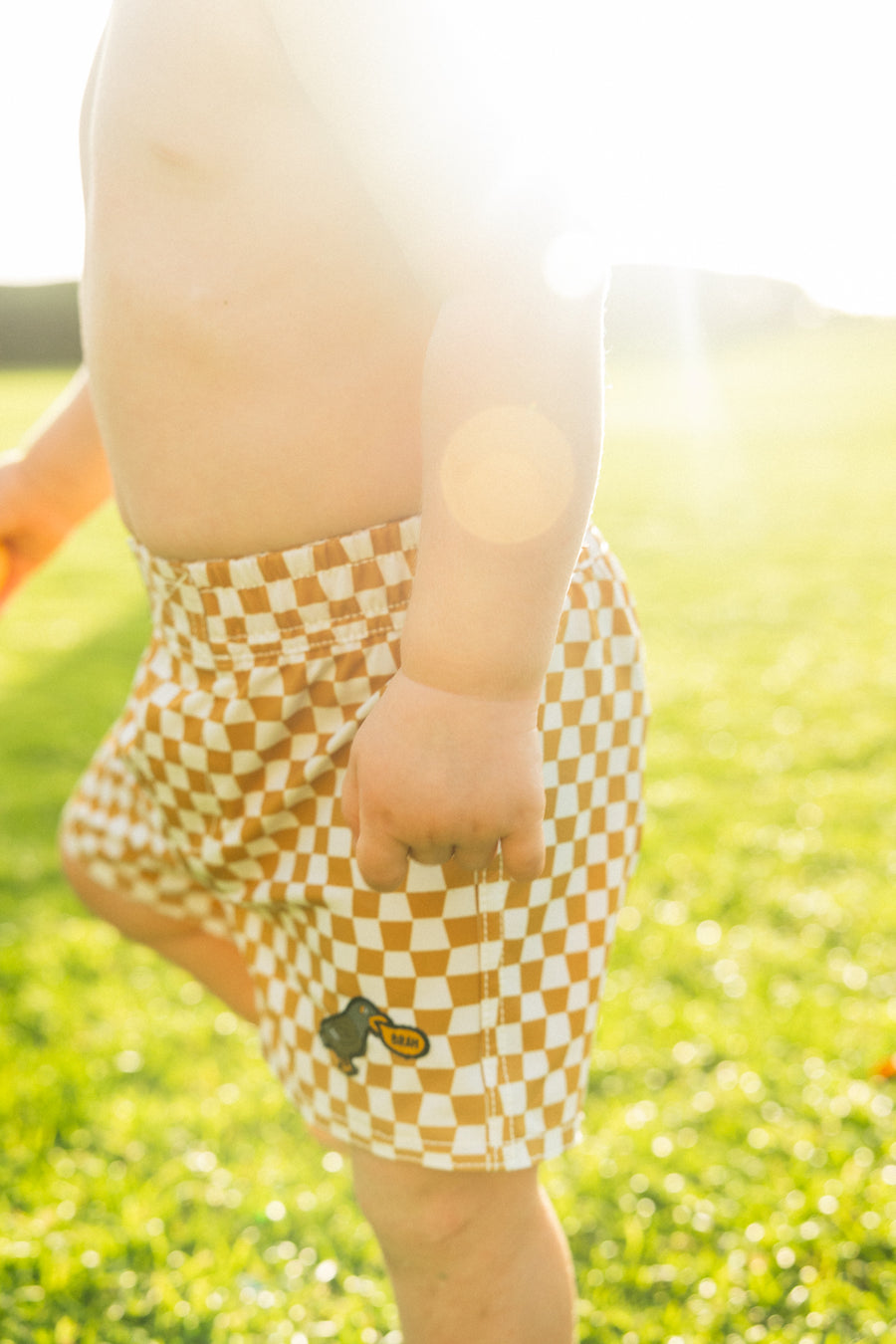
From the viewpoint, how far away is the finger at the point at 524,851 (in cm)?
87

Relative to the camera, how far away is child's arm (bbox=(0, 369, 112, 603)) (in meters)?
1.40

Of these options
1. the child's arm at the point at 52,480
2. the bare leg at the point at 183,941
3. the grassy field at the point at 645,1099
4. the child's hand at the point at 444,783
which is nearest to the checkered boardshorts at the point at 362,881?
the child's hand at the point at 444,783

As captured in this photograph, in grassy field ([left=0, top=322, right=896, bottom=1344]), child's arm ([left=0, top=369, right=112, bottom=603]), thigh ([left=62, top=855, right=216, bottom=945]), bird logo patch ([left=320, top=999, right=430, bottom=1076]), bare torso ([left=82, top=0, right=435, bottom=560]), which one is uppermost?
bare torso ([left=82, top=0, right=435, bottom=560])

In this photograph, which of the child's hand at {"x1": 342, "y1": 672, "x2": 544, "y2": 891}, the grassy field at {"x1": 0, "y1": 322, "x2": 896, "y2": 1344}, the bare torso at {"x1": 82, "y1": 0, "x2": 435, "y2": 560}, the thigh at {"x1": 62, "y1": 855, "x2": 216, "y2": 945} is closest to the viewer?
the child's hand at {"x1": 342, "y1": 672, "x2": 544, "y2": 891}

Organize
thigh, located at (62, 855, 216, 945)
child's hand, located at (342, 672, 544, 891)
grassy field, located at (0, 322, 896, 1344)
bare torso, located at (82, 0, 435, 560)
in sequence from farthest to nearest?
grassy field, located at (0, 322, 896, 1344)
thigh, located at (62, 855, 216, 945)
bare torso, located at (82, 0, 435, 560)
child's hand, located at (342, 672, 544, 891)

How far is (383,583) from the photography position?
1.00 meters

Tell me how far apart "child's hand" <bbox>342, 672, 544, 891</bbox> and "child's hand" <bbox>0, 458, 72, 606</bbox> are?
0.73 m

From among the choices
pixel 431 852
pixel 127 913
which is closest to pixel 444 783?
pixel 431 852

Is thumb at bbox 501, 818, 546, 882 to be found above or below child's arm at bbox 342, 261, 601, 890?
below

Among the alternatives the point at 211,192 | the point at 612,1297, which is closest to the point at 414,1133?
the point at 612,1297

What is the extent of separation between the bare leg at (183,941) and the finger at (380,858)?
51 cm

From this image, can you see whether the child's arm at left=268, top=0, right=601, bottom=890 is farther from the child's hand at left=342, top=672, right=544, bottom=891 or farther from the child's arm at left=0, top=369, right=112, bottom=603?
the child's arm at left=0, top=369, right=112, bottom=603

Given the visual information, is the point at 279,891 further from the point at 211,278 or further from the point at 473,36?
the point at 473,36

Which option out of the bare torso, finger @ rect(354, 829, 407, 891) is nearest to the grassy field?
finger @ rect(354, 829, 407, 891)
